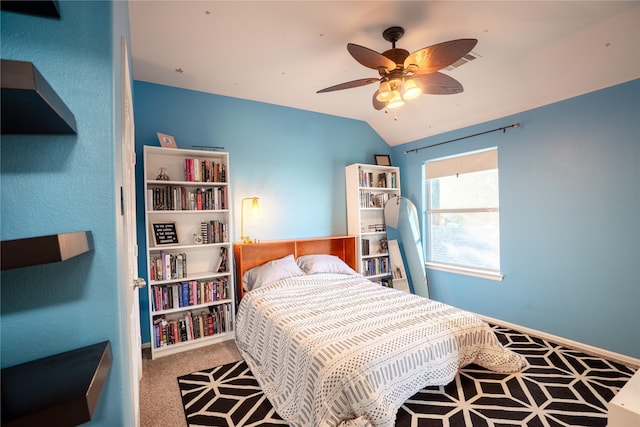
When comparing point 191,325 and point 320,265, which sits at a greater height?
point 320,265

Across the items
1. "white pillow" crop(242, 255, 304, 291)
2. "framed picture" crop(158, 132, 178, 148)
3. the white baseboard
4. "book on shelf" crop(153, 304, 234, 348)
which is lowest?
the white baseboard

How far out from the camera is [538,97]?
9.23 ft

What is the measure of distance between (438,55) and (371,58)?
1.32ft

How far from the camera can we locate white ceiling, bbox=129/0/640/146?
6.22 ft

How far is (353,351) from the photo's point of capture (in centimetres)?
168

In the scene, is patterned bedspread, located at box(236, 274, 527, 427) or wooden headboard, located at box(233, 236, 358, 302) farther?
wooden headboard, located at box(233, 236, 358, 302)

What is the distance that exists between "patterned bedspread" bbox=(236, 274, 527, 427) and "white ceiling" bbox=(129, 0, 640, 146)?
215 cm

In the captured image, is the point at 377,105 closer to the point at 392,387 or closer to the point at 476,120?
the point at 476,120

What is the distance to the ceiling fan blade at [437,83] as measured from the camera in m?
2.03

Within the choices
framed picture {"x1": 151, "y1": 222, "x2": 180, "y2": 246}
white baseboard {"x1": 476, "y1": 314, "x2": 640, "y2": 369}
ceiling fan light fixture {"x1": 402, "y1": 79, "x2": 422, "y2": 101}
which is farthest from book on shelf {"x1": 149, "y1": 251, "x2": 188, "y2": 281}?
white baseboard {"x1": 476, "y1": 314, "x2": 640, "y2": 369}

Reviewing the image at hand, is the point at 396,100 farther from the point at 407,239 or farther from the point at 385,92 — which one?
the point at 407,239

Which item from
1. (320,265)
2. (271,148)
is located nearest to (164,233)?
(271,148)

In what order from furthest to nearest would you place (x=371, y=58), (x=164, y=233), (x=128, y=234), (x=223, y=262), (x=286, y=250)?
(x=286, y=250) < (x=223, y=262) < (x=164, y=233) < (x=371, y=58) < (x=128, y=234)

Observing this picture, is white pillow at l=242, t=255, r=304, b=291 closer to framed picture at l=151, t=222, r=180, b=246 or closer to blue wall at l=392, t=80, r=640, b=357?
framed picture at l=151, t=222, r=180, b=246
